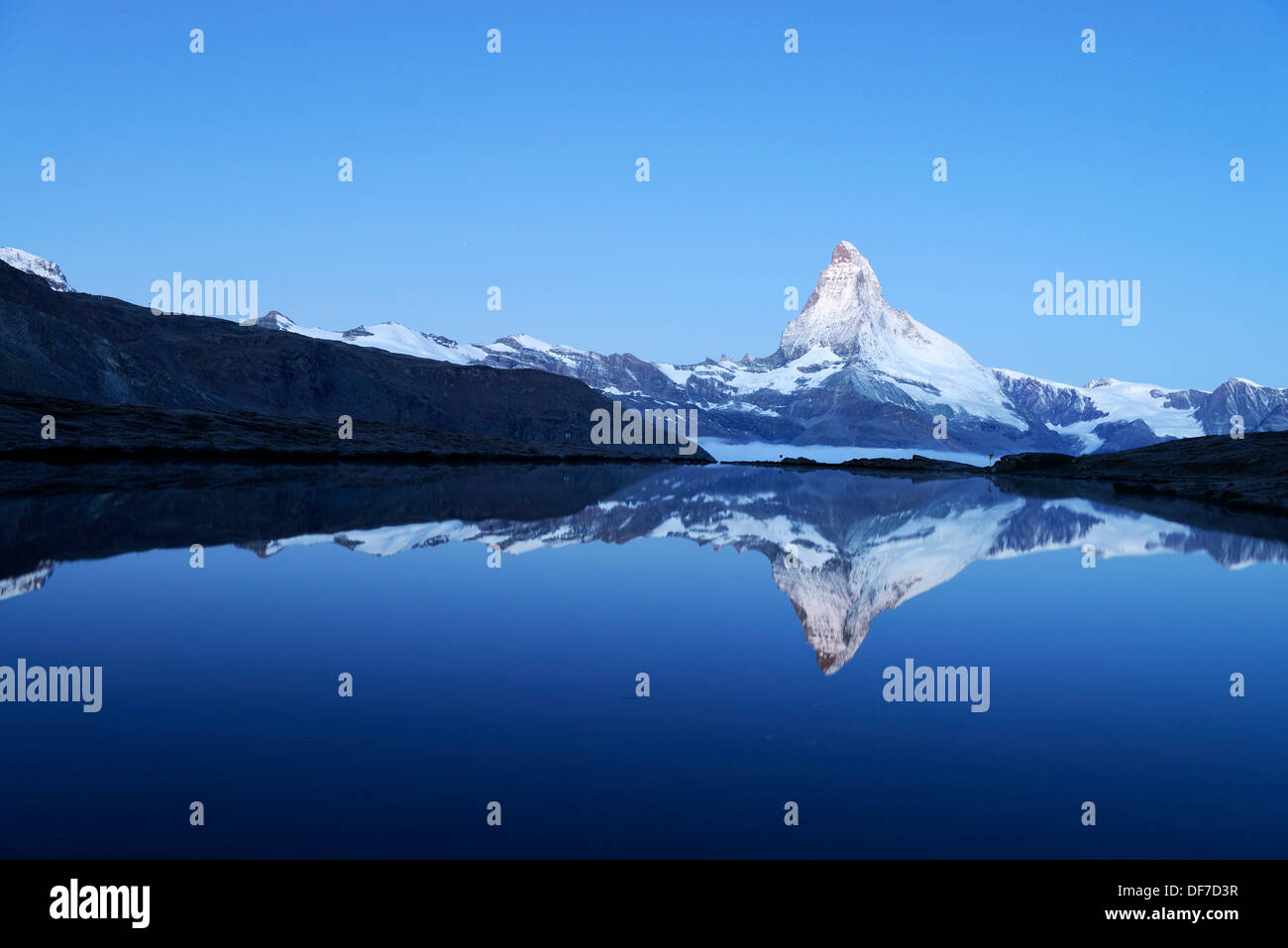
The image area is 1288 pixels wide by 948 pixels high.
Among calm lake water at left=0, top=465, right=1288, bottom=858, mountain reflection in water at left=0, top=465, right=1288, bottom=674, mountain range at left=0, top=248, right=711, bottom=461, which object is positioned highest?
mountain range at left=0, top=248, right=711, bottom=461

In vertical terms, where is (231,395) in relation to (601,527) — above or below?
above

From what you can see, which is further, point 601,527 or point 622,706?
point 601,527

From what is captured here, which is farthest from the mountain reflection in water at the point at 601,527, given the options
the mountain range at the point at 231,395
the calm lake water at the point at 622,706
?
the mountain range at the point at 231,395

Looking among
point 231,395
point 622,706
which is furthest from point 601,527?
point 231,395

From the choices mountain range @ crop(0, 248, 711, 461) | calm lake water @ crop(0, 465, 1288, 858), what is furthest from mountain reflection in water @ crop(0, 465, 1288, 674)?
mountain range @ crop(0, 248, 711, 461)

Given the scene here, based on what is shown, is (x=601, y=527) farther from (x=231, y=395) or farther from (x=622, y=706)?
(x=231, y=395)

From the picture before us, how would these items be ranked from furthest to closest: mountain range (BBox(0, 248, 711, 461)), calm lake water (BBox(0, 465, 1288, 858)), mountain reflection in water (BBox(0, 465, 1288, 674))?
1. mountain range (BBox(0, 248, 711, 461))
2. mountain reflection in water (BBox(0, 465, 1288, 674))
3. calm lake water (BBox(0, 465, 1288, 858))

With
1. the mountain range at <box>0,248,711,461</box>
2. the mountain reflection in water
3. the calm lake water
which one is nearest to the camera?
the calm lake water

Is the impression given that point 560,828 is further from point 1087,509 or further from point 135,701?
point 1087,509

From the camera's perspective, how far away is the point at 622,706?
863 cm

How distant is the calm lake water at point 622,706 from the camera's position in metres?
5.95

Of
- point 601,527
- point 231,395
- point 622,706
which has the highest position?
point 231,395

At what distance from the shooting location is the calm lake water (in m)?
5.95

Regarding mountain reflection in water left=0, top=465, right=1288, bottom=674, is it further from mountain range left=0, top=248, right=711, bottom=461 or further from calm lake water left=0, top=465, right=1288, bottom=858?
mountain range left=0, top=248, right=711, bottom=461
